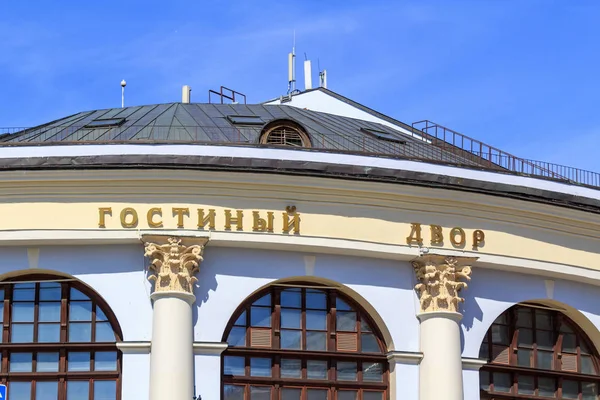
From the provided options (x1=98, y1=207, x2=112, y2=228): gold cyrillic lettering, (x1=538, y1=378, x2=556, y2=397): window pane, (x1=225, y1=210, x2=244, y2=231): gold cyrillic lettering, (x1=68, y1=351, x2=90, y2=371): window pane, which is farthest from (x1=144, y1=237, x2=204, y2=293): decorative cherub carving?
(x1=538, y1=378, x2=556, y2=397): window pane

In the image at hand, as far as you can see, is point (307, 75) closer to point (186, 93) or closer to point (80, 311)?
point (186, 93)

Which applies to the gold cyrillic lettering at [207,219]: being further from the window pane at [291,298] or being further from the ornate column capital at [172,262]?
the window pane at [291,298]

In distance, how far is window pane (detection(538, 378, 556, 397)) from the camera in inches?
1502

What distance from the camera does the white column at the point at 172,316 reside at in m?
33.6

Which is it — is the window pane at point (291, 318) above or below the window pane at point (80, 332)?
above

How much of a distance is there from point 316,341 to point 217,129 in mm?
8275

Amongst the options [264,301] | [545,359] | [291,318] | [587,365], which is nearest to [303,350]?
[291,318]

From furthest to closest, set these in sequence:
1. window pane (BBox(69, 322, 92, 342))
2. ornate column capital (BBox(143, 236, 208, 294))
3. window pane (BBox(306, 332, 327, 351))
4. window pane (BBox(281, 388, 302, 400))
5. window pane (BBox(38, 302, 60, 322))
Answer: window pane (BBox(306, 332, 327, 351)), window pane (BBox(281, 388, 302, 400)), window pane (BBox(38, 302, 60, 322)), window pane (BBox(69, 322, 92, 342)), ornate column capital (BBox(143, 236, 208, 294))

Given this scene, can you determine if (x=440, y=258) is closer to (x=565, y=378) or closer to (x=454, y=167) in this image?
(x=454, y=167)

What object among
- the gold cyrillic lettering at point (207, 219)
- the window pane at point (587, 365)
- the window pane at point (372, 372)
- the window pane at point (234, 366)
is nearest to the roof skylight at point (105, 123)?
the gold cyrillic lettering at point (207, 219)

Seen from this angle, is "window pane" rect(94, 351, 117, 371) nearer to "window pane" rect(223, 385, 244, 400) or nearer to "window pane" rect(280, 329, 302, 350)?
"window pane" rect(223, 385, 244, 400)

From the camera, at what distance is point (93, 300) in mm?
35031

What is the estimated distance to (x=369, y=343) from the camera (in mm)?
36375

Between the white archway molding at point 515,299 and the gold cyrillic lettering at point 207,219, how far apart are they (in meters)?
7.05
